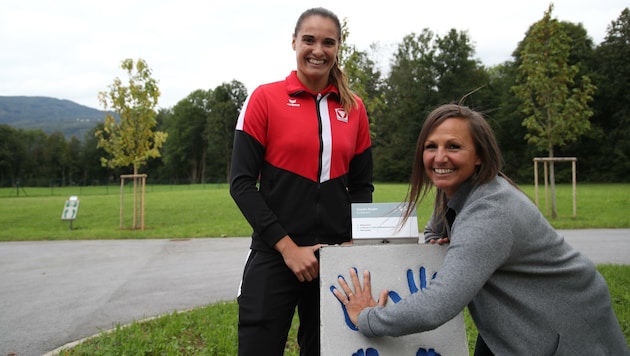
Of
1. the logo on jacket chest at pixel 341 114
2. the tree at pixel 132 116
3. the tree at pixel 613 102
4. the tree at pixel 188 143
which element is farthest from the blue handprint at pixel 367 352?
the tree at pixel 188 143

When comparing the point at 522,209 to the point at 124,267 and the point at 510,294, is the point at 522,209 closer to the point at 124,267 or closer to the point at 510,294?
the point at 510,294

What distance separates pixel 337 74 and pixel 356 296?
3.71ft

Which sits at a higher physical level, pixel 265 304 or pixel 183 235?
pixel 265 304

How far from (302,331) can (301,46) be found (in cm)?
144

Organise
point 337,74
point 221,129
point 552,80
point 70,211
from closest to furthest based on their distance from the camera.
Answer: point 337,74 < point 552,80 < point 70,211 < point 221,129

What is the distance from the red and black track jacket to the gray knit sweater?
1.94 feet

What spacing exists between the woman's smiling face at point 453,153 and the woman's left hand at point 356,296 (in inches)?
20.0

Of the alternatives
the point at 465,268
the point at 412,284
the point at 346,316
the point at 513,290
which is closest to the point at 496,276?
the point at 513,290

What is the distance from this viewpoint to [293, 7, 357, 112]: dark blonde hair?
2420mm

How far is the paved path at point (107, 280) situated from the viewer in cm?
540

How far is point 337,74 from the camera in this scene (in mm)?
2605

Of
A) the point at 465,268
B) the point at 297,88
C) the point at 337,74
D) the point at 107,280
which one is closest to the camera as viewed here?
the point at 465,268

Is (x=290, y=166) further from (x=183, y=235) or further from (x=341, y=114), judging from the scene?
(x=183, y=235)

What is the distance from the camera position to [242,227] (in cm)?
1409
